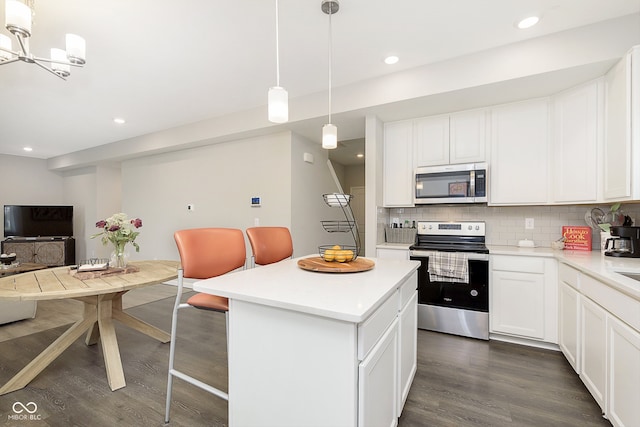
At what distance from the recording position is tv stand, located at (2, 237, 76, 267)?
5.64m

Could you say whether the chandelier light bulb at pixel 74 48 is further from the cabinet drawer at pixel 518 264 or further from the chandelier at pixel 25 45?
the cabinet drawer at pixel 518 264

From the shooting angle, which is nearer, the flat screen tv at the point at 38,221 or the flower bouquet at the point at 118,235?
the flower bouquet at the point at 118,235

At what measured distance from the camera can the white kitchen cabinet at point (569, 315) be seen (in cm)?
196

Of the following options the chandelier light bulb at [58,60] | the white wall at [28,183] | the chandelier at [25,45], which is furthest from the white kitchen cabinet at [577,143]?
the white wall at [28,183]

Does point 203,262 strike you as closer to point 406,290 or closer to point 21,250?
point 406,290

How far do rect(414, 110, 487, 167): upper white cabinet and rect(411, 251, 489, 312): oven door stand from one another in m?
1.05

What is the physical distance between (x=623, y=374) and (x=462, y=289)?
1355 mm

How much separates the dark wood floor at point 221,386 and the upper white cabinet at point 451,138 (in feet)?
5.99

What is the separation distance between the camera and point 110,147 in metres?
5.35

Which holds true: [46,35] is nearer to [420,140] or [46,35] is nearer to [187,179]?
[187,179]

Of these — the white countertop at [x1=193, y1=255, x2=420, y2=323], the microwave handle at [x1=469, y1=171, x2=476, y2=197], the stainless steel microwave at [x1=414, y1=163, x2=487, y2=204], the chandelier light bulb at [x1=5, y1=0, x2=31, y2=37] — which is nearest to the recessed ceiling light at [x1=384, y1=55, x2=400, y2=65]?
the stainless steel microwave at [x1=414, y1=163, x2=487, y2=204]

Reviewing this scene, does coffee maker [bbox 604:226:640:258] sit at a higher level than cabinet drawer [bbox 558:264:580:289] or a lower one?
higher

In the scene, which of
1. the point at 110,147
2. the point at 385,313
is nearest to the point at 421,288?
the point at 385,313

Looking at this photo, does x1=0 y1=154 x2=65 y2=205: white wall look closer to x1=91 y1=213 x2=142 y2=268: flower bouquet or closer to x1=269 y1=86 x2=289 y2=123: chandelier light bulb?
x1=91 y1=213 x2=142 y2=268: flower bouquet
